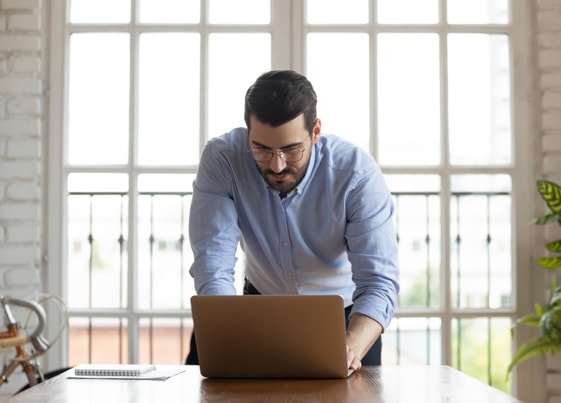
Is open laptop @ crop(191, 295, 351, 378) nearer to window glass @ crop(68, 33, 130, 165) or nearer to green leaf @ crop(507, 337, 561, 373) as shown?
green leaf @ crop(507, 337, 561, 373)

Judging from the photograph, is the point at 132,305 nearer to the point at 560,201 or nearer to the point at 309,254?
the point at 309,254

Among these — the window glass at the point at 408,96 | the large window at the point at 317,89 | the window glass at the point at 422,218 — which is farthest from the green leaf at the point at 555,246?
the window glass at the point at 408,96

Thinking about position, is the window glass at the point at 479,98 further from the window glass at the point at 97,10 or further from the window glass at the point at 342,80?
the window glass at the point at 97,10

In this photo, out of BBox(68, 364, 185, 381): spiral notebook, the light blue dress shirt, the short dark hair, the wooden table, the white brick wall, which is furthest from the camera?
the white brick wall

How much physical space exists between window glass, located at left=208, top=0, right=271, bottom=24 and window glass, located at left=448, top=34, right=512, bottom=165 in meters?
0.81

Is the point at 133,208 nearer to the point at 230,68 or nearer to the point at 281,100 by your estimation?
the point at 230,68

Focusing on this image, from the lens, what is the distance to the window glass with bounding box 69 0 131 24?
3.85 meters

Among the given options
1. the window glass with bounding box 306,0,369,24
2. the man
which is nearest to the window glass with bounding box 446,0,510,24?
the window glass with bounding box 306,0,369,24

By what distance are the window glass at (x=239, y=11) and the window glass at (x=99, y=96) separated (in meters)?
0.40

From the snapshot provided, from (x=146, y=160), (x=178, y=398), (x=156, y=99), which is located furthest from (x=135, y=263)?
(x=178, y=398)

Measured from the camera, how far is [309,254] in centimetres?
250

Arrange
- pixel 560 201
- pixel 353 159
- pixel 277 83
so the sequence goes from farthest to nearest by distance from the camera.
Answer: pixel 560 201 < pixel 353 159 < pixel 277 83

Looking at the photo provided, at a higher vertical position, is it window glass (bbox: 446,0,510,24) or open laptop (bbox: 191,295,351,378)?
window glass (bbox: 446,0,510,24)

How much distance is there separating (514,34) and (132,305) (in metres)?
2.00
